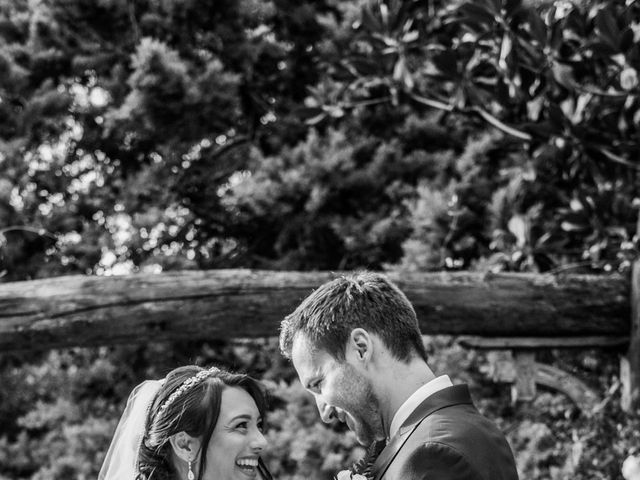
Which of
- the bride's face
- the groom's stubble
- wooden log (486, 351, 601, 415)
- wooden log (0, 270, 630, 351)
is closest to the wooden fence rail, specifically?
wooden log (0, 270, 630, 351)

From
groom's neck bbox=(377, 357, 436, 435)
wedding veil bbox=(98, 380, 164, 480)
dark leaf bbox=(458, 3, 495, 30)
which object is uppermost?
dark leaf bbox=(458, 3, 495, 30)

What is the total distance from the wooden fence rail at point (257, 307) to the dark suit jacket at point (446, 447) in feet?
8.29

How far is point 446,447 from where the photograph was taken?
2391 mm

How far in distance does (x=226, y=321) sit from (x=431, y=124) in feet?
13.9

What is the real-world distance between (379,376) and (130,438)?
1.46m

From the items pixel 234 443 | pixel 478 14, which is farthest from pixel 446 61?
pixel 234 443

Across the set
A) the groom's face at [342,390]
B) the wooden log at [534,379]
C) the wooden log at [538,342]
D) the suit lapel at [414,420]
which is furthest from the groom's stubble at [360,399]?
the wooden log at [534,379]

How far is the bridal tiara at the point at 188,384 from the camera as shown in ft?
11.7

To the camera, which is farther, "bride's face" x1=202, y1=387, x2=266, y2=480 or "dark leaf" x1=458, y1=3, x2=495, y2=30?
"dark leaf" x1=458, y1=3, x2=495, y2=30

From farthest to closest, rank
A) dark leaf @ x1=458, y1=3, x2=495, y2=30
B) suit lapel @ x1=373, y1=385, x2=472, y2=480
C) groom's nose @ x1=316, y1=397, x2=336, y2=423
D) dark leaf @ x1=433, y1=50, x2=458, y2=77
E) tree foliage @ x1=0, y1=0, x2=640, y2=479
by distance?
1. tree foliage @ x1=0, y1=0, x2=640, y2=479
2. dark leaf @ x1=433, y1=50, x2=458, y2=77
3. dark leaf @ x1=458, y1=3, x2=495, y2=30
4. groom's nose @ x1=316, y1=397, x2=336, y2=423
5. suit lapel @ x1=373, y1=385, x2=472, y2=480

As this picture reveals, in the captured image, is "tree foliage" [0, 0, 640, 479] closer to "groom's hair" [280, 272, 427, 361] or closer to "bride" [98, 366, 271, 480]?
"bride" [98, 366, 271, 480]

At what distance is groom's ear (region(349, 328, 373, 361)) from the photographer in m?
2.65

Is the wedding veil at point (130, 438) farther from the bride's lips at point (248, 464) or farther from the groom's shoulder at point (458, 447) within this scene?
the groom's shoulder at point (458, 447)

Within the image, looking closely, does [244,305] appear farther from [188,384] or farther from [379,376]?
[379,376]
